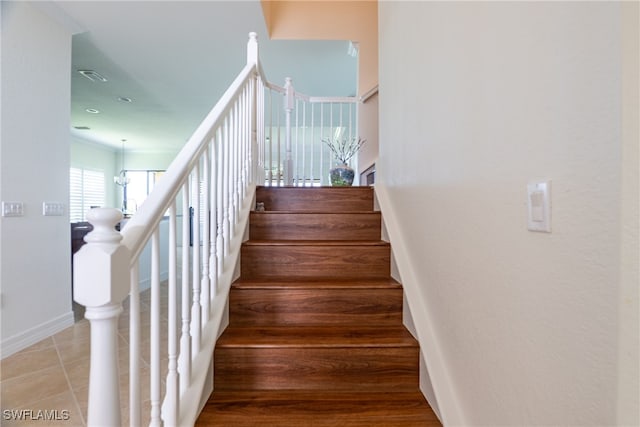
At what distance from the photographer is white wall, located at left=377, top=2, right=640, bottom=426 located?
1.68 ft

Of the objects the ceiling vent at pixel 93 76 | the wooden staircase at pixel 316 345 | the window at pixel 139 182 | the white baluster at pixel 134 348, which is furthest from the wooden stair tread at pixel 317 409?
the window at pixel 139 182

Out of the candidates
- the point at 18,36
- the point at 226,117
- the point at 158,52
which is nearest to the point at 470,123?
the point at 226,117

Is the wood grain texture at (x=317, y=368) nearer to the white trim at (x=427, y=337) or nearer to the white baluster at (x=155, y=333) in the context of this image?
the white trim at (x=427, y=337)

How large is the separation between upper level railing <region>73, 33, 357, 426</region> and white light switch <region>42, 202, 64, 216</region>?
109 cm

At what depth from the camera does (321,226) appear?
2.03 m

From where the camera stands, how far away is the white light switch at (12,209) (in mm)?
2080

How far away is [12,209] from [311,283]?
2.16m

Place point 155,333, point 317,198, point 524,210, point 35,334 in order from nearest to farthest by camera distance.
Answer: point 524,210 → point 155,333 → point 35,334 → point 317,198

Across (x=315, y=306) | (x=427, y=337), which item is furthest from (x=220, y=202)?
(x=427, y=337)

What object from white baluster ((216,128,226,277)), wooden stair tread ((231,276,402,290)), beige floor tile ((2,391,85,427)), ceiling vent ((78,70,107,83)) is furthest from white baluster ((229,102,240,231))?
ceiling vent ((78,70,107,83))

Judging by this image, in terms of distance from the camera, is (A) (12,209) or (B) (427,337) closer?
(B) (427,337)

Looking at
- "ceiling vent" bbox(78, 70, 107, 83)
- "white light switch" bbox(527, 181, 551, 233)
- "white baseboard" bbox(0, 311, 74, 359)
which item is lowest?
"white baseboard" bbox(0, 311, 74, 359)

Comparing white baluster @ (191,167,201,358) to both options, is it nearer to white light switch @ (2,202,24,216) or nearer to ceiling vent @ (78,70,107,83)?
white light switch @ (2,202,24,216)

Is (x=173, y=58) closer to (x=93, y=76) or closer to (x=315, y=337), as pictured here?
(x=93, y=76)
